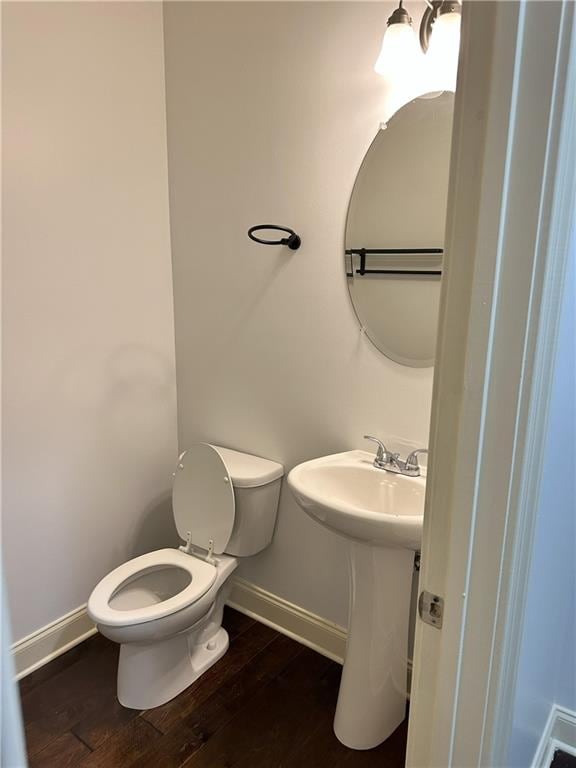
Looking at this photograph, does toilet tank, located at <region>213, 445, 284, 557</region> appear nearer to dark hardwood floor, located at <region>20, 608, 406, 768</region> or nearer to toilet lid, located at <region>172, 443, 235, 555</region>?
toilet lid, located at <region>172, 443, 235, 555</region>

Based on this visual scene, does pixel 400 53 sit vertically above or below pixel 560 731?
above

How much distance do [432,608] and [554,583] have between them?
0.60 m

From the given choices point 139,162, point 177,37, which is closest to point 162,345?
point 139,162

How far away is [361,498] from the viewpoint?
1.61 m

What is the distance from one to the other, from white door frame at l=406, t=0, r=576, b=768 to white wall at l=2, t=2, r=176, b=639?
56.3 inches

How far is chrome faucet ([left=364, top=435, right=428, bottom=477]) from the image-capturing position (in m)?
1.55

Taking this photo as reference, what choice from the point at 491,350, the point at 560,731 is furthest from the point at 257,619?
the point at 491,350

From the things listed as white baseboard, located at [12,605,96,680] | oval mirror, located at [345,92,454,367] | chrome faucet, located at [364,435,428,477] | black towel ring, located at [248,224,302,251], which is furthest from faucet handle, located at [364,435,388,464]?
white baseboard, located at [12,605,96,680]

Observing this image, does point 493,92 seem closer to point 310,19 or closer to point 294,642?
point 310,19

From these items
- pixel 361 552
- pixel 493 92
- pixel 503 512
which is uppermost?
pixel 493 92

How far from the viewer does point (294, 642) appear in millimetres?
1991

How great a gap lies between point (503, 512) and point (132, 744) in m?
1.44

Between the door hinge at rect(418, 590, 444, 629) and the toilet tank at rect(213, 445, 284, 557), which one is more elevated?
the door hinge at rect(418, 590, 444, 629)

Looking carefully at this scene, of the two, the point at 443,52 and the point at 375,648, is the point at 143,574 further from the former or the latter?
the point at 443,52
